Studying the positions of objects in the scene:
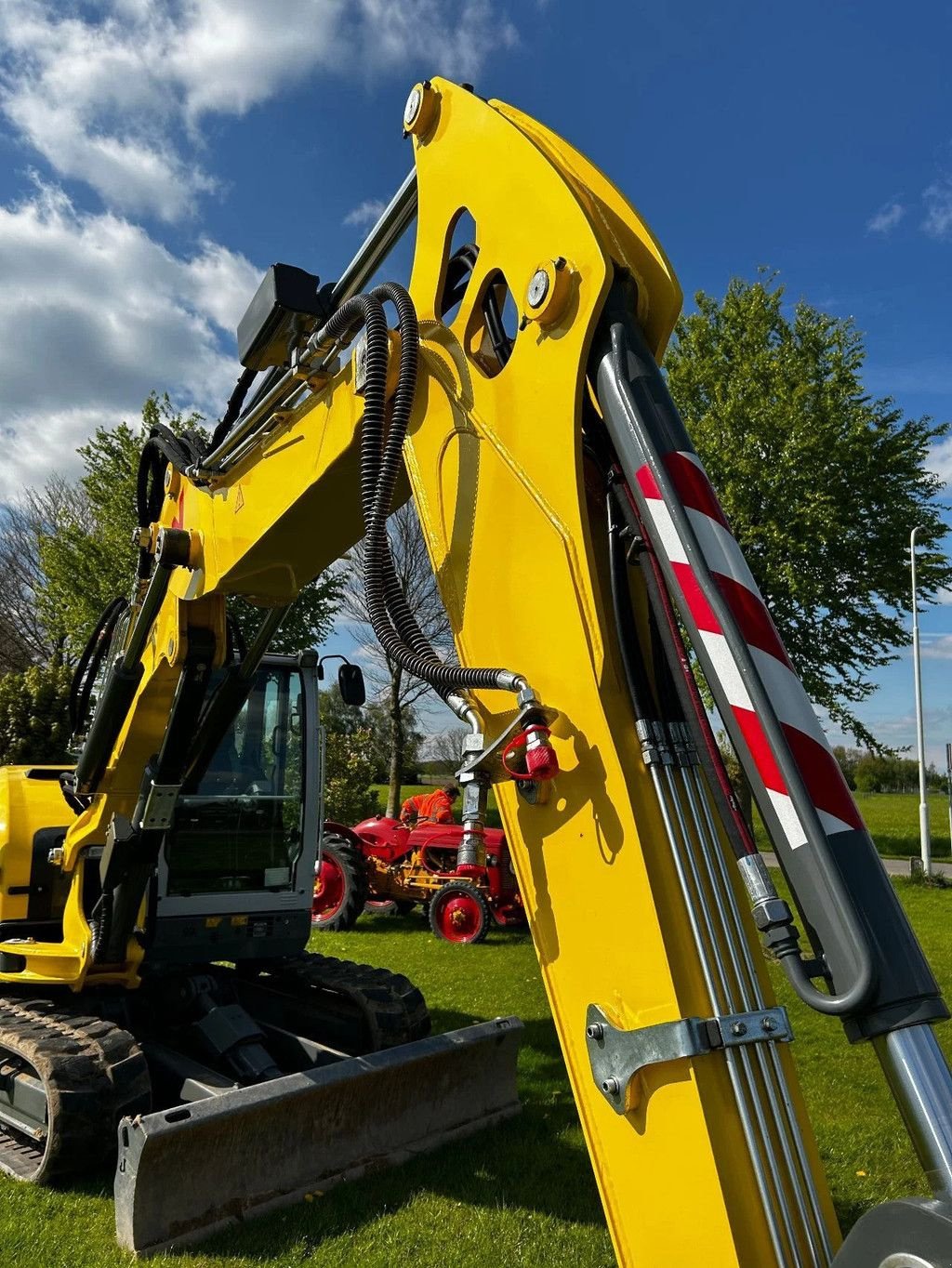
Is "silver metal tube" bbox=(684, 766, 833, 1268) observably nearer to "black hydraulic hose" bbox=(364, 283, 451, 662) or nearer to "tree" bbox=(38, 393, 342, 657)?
"black hydraulic hose" bbox=(364, 283, 451, 662)

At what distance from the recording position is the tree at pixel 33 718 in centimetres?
1630

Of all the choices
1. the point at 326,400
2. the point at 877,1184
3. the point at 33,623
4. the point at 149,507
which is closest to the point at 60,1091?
the point at 149,507

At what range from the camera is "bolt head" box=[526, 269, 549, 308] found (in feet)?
7.11

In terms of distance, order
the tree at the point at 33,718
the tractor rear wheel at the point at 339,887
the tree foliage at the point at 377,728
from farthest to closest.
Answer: the tree foliage at the point at 377,728 → the tree at the point at 33,718 → the tractor rear wheel at the point at 339,887

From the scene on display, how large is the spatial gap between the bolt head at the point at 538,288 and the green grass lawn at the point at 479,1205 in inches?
140

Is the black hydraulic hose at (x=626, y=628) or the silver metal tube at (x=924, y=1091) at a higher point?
the black hydraulic hose at (x=626, y=628)

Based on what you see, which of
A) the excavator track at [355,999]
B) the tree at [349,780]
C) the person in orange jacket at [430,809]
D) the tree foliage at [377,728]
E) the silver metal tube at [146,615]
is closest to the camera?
the silver metal tube at [146,615]

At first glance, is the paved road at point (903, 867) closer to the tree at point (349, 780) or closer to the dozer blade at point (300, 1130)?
the tree at point (349, 780)

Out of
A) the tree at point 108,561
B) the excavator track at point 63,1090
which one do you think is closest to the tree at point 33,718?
the tree at point 108,561

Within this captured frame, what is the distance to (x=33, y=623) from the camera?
2644cm

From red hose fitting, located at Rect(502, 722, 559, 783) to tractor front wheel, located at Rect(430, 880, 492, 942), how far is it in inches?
369

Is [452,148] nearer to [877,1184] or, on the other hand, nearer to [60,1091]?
[60,1091]

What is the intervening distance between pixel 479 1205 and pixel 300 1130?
856mm

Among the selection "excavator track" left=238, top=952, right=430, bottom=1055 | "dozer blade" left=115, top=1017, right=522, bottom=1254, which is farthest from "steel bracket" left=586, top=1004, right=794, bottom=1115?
"excavator track" left=238, top=952, right=430, bottom=1055
